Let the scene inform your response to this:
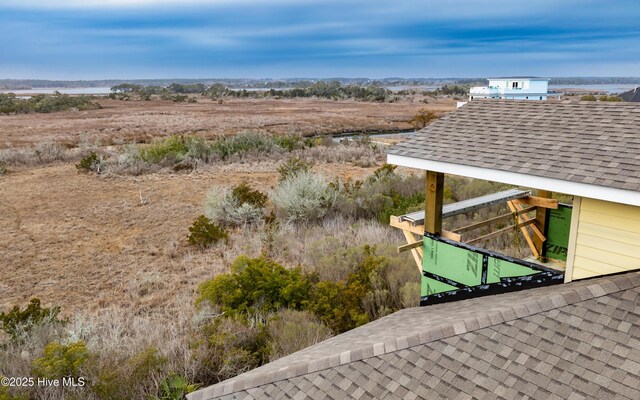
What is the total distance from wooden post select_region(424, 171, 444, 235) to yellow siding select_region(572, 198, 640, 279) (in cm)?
162

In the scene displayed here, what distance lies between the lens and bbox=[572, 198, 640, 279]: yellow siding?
12.8 feet

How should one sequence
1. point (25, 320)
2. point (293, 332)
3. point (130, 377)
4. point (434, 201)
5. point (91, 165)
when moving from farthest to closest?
point (91, 165) < point (25, 320) < point (293, 332) < point (130, 377) < point (434, 201)

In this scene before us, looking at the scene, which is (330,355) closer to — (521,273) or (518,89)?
(521,273)

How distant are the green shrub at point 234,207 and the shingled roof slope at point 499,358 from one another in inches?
402

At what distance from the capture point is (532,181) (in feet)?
14.3

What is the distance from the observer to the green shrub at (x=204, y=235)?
12211 mm

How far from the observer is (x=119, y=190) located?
18.6 meters

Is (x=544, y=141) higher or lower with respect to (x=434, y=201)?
higher

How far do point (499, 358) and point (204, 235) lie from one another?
32.4 feet

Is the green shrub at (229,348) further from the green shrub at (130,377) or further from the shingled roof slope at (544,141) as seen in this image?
the shingled roof slope at (544,141)

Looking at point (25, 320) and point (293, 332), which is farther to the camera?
point (25, 320)

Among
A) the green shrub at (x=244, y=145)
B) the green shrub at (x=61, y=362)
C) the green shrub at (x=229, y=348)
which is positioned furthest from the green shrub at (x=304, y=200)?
the green shrub at (x=244, y=145)

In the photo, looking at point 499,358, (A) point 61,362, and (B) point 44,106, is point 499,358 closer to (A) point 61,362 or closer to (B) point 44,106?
(A) point 61,362

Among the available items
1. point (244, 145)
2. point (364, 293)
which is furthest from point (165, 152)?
point (364, 293)
